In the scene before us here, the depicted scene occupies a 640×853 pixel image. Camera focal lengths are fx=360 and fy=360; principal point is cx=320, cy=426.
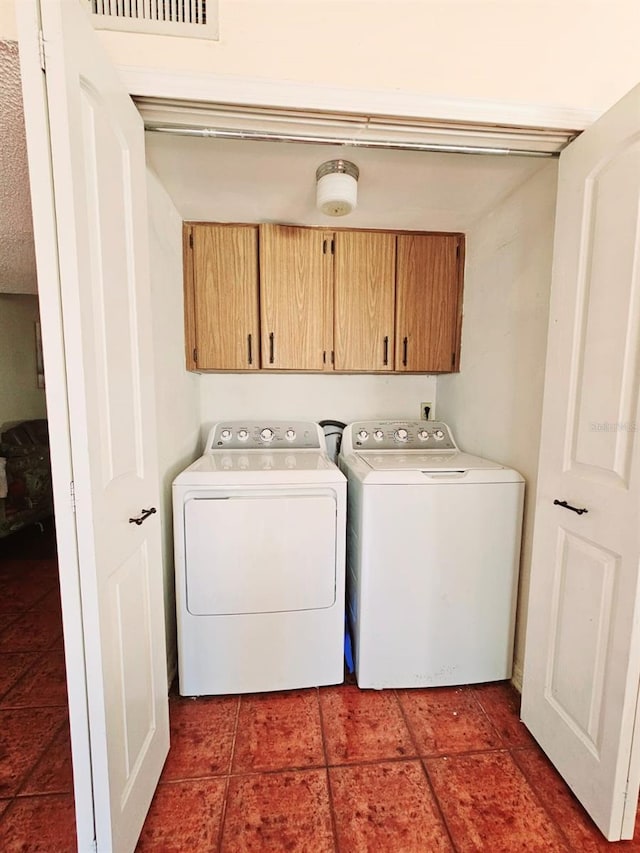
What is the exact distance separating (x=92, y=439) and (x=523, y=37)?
1535 millimetres

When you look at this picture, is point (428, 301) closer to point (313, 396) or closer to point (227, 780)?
point (313, 396)

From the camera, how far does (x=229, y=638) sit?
1490mm

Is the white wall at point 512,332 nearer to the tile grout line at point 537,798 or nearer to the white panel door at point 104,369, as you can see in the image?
the tile grout line at point 537,798

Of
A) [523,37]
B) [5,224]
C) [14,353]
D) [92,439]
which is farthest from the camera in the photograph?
[14,353]

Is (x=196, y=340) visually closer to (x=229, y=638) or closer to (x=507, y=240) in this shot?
(x=229, y=638)

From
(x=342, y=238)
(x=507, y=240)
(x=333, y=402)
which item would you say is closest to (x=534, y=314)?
(x=507, y=240)

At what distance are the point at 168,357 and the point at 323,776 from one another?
5.47ft

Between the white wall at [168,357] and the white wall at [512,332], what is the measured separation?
1511mm

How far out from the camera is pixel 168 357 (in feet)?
5.21

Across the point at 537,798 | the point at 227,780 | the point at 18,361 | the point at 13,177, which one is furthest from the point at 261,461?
the point at 18,361

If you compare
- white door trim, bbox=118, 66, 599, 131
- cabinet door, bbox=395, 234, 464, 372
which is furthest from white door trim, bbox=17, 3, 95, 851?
cabinet door, bbox=395, 234, 464, 372

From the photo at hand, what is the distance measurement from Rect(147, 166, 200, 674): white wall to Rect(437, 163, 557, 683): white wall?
4.96 ft

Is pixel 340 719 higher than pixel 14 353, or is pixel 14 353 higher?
pixel 14 353

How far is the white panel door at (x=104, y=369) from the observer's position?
2.24ft
